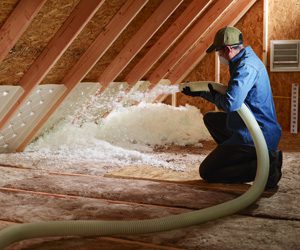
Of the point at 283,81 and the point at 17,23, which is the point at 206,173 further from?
the point at 283,81

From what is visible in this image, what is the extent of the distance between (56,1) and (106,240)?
1.69 metres

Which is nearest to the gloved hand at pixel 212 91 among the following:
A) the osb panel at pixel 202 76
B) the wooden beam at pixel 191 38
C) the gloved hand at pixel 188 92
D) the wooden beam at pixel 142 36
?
the gloved hand at pixel 188 92

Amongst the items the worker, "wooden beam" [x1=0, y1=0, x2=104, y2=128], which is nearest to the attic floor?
the worker

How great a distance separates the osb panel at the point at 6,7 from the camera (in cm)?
271

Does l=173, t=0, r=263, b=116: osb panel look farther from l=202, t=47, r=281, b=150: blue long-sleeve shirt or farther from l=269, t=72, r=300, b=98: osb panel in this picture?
l=202, t=47, r=281, b=150: blue long-sleeve shirt

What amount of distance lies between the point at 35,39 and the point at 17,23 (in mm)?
420

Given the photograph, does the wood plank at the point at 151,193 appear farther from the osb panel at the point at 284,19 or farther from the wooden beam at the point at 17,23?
the osb panel at the point at 284,19

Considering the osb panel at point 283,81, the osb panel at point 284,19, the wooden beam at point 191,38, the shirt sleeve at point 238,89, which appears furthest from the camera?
the osb panel at point 283,81

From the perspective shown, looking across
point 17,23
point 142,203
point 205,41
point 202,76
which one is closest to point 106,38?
point 17,23

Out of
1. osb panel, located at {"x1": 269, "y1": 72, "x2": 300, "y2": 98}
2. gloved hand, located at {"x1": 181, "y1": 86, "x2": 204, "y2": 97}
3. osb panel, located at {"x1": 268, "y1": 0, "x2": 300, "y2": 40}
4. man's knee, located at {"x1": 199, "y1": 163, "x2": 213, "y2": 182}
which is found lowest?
man's knee, located at {"x1": 199, "y1": 163, "x2": 213, "y2": 182}

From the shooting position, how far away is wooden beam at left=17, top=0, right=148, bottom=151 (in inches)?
141

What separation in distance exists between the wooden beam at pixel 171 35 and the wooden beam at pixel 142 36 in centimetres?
51

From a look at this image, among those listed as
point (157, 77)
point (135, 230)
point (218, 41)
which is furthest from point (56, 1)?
point (157, 77)

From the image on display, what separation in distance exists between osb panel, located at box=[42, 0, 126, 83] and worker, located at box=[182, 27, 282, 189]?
1026mm
